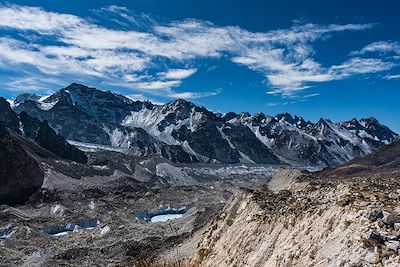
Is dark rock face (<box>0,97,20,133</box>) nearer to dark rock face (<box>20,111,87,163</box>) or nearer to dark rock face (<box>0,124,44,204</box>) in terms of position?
dark rock face (<box>20,111,87,163</box>)

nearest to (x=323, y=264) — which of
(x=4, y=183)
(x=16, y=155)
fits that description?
(x=4, y=183)

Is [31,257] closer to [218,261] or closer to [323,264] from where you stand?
[218,261]

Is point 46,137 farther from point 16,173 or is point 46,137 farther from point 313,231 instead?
point 313,231

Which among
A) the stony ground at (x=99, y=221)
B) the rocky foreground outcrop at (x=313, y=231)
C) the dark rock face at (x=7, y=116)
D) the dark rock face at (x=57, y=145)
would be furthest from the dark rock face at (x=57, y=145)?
the rocky foreground outcrop at (x=313, y=231)

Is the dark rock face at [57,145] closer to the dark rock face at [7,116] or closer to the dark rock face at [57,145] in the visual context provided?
the dark rock face at [57,145]

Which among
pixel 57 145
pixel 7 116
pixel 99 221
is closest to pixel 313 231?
pixel 99 221
